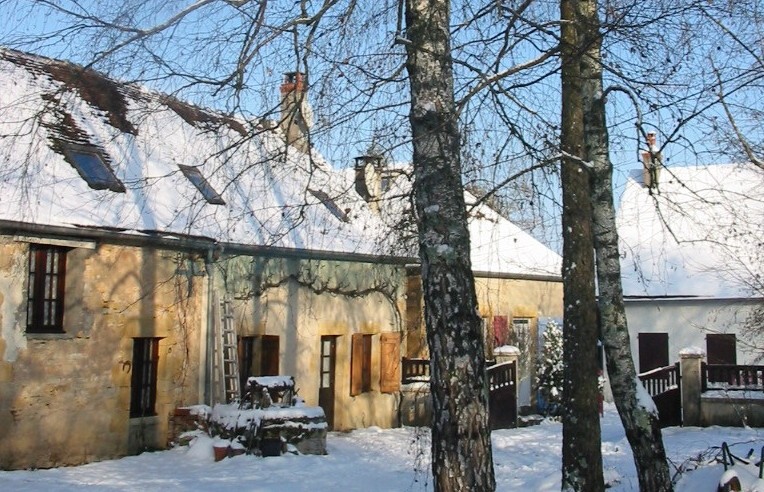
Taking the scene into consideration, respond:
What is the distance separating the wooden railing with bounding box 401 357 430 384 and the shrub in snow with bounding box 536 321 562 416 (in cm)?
331

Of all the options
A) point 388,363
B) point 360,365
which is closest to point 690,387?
point 388,363

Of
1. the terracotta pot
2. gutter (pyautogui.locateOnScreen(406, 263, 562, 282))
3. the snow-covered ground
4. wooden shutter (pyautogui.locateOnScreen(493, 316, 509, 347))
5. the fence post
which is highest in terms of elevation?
gutter (pyautogui.locateOnScreen(406, 263, 562, 282))

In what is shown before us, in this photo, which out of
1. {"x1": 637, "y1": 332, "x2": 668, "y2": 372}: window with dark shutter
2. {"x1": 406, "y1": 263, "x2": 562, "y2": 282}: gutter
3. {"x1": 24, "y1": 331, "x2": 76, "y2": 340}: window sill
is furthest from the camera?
{"x1": 637, "y1": 332, "x2": 668, "y2": 372}: window with dark shutter

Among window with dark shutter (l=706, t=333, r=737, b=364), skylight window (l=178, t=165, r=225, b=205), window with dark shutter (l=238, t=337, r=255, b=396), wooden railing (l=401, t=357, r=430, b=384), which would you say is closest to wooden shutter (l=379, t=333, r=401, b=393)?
wooden railing (l=401, t=357, r=430, b=384)

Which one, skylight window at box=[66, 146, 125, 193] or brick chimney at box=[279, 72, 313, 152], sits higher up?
skylight window at box=[66, 146, 125, 193]

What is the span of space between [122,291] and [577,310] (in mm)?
8535

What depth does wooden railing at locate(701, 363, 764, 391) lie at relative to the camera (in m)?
19.7

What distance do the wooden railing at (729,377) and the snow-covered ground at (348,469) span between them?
7.17 ft

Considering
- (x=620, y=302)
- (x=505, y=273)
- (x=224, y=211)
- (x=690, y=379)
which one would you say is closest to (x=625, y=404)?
(x=620, y=302)

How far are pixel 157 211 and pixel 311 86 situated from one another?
960 centimetres

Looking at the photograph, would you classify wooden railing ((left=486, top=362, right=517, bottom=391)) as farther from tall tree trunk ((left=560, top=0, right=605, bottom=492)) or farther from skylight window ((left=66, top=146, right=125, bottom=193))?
tall tree trunk ((left=560, top=0, right=605, bottom=492))

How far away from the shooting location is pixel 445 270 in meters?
5.46

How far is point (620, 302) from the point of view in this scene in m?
8.84

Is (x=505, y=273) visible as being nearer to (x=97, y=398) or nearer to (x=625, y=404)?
(x=97, y=398)
